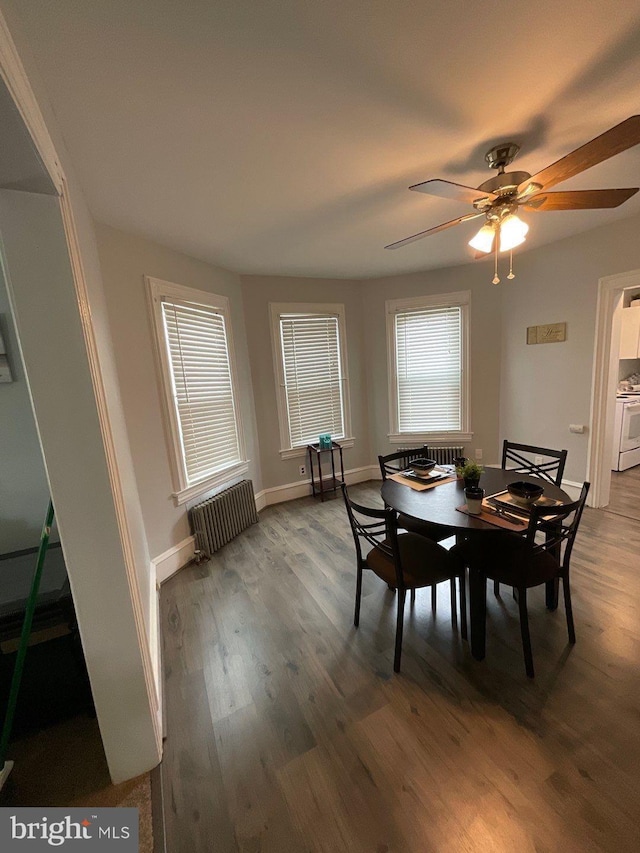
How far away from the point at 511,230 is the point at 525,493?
1.47 meters

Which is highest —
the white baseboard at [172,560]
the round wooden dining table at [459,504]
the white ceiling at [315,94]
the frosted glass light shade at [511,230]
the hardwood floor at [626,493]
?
the white ceiling at [315,94]

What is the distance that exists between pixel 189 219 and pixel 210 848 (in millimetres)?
3161

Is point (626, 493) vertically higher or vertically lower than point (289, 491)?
lower

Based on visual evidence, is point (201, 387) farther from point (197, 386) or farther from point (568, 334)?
point (568, 334)

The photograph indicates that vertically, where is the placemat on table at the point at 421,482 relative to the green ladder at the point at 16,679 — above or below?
above

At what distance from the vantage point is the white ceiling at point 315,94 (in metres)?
1.05

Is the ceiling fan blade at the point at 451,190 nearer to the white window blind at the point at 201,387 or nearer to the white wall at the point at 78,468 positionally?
the white wall at the point at 78,468

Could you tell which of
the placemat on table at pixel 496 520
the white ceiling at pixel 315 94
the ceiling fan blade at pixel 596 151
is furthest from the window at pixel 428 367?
the placemat on table at pixel 496 520

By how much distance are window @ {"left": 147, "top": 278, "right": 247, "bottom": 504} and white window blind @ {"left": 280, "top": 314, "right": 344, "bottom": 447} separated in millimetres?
791

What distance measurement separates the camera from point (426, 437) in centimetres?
445

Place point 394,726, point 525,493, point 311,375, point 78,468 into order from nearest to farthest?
1. point 78,468
2. point 394,726
3. point 525,493
4. point 311,375

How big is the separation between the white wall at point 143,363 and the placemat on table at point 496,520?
2.19 metres

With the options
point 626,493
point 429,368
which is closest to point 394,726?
point 429,368

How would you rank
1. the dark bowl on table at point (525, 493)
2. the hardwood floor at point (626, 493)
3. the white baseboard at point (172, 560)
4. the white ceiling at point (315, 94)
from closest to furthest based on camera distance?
the white ceiling at point (315, 94), the dark bowl on table at point (525, 493), the white baseboard at point (172, 560), the hardwood floor at point (626, 493)
